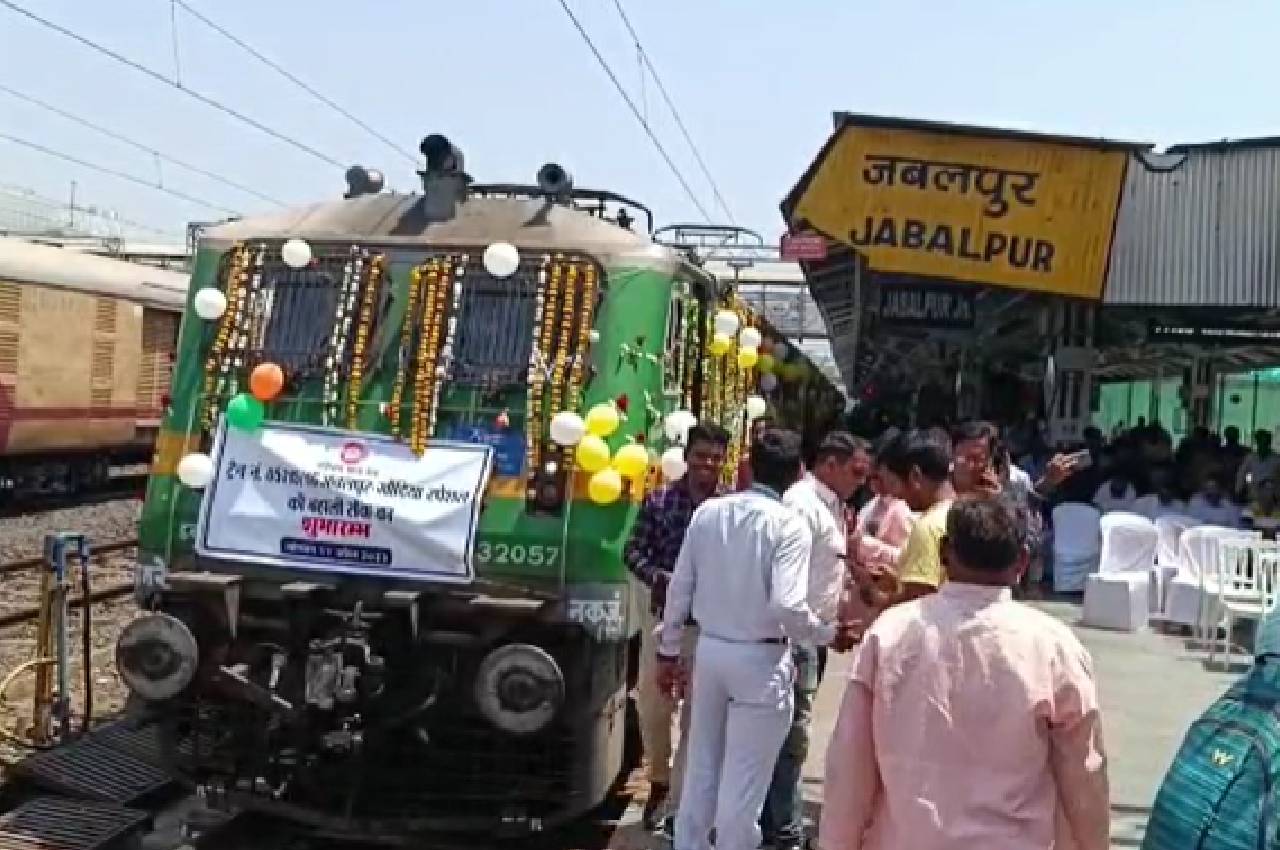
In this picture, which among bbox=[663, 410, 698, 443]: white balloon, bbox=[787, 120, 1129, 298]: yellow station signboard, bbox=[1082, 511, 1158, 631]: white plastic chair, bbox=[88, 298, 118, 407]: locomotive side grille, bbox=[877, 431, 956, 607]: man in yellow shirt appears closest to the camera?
bbox=[877, 431, 956, 607]: man in yellow shirt

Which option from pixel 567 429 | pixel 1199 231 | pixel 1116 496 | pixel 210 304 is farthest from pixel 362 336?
pixel 1116 496

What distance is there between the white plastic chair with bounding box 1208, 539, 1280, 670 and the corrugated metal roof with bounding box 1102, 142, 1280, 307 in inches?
104

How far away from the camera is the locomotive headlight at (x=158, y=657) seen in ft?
21.0

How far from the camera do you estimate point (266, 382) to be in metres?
6.89

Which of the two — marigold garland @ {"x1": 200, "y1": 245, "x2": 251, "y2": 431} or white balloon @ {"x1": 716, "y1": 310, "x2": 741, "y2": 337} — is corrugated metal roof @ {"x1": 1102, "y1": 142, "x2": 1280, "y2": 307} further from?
marigold garland @ {"x1": 200, "y1": 245, "x2": 251, "y2": 431}

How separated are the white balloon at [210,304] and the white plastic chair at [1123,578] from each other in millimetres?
7568

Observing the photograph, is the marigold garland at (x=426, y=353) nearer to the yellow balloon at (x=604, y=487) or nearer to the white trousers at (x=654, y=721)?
the yellow balloon at (x=604, y=487)

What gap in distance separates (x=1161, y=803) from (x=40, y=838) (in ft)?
15.7

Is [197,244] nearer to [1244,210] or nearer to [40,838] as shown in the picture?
[40,838]

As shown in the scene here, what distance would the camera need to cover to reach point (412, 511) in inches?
260

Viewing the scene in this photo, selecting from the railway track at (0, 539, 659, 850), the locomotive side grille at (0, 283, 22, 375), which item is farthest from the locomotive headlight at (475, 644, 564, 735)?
the locomotive side grille at (0, 283, 22, 375)

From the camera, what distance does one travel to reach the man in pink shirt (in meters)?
3.49

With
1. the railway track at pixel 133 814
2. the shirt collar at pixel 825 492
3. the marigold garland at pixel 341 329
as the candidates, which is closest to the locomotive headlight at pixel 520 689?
the railway track at pixel 133 814

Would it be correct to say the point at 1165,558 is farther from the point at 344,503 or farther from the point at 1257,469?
the point at 344,503
